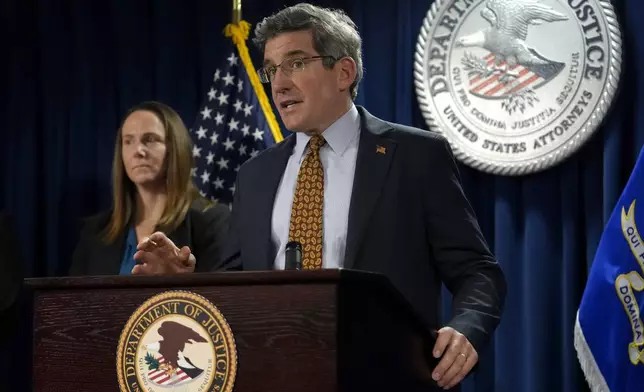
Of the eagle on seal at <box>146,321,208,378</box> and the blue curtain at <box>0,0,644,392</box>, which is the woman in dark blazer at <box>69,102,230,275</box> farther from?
the eagle on seal at <box>146,321,208,378</box>

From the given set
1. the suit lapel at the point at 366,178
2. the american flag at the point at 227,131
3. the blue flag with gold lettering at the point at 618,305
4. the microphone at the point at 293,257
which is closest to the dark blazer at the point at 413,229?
the suit lapel at the point at 366,178

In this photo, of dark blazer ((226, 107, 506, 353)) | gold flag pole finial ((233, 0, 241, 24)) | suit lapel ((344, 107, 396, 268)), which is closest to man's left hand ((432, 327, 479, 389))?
dark blazer ((226, 107, 506, 353))

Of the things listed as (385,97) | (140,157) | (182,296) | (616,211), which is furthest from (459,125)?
(182,296)

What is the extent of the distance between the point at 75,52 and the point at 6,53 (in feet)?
1.18

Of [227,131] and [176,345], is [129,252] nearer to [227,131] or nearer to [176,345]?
[227,131]

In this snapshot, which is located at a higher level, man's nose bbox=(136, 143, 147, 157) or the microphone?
man's nose bbox=(136, 143, 147, 157)

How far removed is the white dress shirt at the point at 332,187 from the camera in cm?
209

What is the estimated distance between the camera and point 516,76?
351cm

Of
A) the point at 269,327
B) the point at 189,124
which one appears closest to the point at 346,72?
the point at 269,327

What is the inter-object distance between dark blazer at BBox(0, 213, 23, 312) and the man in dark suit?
6.43ft

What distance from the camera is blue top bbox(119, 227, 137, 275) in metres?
3.39

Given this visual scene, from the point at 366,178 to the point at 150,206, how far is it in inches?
61.6

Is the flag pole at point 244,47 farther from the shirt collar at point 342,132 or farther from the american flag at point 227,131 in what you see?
the shirt collar at point 342,132

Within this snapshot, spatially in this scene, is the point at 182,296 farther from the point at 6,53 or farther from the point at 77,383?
the point at 6,53
